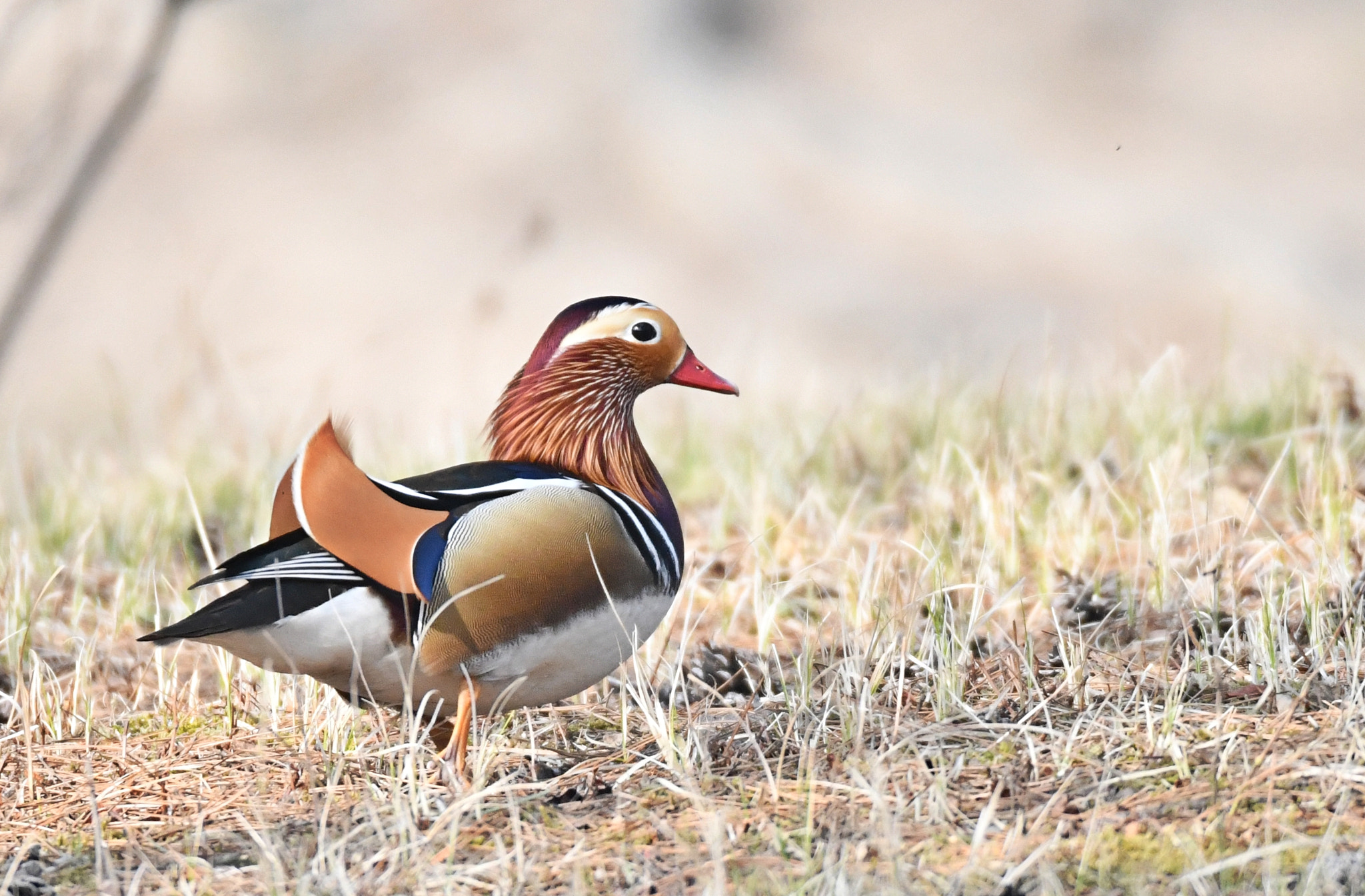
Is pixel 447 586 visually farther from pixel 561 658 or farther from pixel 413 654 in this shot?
pixel 561 658

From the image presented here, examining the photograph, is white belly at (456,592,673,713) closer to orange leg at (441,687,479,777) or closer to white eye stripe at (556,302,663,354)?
orange leg at (441,687,479,777)

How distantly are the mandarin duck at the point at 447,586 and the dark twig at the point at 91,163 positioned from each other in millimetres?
1769

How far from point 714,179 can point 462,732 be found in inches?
618

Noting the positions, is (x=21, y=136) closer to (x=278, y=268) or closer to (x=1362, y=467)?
(x=1362, y=467)

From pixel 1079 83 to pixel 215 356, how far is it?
17656 mm

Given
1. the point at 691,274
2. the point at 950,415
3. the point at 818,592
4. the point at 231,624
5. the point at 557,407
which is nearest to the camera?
the point at 231,624

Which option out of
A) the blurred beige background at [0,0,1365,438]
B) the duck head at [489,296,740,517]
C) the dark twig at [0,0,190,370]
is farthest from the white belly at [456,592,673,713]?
the blurred beige background at [0,0,1365,438]

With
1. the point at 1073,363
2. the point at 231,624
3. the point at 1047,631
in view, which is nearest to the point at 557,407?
the point at 231,624

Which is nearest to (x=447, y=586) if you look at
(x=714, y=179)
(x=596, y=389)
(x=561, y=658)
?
(x=561, y=658)

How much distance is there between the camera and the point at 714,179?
1781cm

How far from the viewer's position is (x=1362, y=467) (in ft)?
14.2

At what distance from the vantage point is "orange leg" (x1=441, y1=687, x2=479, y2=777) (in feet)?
8.39

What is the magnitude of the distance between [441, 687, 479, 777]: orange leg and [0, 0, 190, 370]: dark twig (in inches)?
86.1

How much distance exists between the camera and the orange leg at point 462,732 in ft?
8.39
